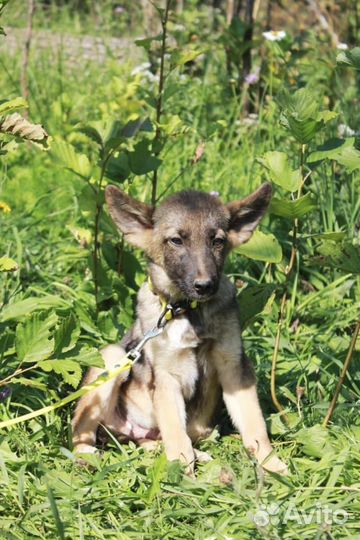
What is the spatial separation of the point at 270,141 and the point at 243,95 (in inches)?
31.1

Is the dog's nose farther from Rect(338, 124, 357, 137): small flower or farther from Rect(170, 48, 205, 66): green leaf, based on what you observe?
Rect(338, 124, 357, 137): small flower

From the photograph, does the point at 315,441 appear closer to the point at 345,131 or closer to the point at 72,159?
the point at 72,159

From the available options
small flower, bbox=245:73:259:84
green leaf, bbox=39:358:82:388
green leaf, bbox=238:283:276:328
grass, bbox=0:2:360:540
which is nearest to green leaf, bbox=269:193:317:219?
grass, bbox=0:2:360:540

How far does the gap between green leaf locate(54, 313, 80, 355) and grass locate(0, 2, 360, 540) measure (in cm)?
3

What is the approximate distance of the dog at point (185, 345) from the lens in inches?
163

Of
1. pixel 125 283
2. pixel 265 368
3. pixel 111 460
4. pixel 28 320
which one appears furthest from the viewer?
pixel 125 283

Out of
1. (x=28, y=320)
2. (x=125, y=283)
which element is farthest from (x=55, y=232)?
(x=28, y=320)

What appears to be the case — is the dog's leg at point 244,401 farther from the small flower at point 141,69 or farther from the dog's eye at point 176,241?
the small flower at point 141,69

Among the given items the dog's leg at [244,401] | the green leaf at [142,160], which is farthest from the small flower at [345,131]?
the dog's leg at [244,401]

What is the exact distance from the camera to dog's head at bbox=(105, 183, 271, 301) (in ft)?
13.4

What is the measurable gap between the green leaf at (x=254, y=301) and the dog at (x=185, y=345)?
127 mm

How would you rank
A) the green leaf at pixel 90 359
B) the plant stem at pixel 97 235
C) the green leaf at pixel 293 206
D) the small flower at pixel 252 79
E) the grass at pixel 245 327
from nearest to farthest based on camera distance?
the grass at pixel 245 327 → the green leaf at pixel 90 359 → the green leaf at pixel 293 206 → the plant stem at pixel 97 235 → the small flower at pixel 252 79

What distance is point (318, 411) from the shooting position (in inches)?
177

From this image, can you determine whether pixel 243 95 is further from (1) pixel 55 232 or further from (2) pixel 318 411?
(2) pixel 318 411
